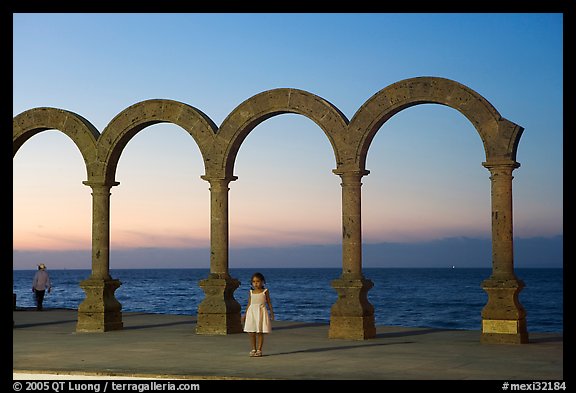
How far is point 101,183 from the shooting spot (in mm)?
22891

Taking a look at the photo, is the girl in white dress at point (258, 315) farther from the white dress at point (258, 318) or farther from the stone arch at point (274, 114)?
the stone arch at point (274, 114)

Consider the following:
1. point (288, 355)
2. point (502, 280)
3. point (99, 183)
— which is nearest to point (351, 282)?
point (502, 280)

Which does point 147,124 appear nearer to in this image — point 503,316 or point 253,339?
point 253,339

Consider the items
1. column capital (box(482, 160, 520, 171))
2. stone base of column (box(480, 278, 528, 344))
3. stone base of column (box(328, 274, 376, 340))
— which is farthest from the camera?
stone base of column (box(328, 274, 376, 340))

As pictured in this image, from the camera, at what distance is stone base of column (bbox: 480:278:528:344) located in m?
19.1

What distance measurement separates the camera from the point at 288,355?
16969mm

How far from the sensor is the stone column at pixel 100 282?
22641 mm

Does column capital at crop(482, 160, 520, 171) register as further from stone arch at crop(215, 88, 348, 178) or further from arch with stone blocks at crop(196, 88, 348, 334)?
arch with stone blocks at crop(196, 88, 348, 334)

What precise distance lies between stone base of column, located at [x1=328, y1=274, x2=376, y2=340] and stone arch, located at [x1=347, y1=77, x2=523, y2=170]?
2580 mm

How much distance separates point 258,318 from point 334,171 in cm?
493

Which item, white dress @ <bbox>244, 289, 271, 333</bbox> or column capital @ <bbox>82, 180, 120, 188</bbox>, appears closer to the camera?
white dress @ <bbox>244, 289, 271, 333</bbox>

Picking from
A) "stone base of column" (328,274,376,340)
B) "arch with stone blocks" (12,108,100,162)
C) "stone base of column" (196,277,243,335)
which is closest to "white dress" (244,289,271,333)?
"stone base of column" (328,274,376,340)
